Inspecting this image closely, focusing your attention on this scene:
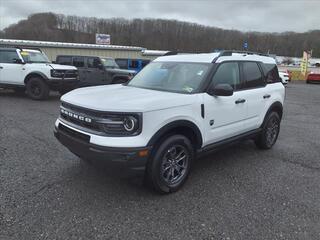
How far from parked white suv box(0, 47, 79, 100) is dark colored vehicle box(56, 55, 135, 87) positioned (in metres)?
2.20

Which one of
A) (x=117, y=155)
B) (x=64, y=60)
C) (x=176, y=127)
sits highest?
(x=64, y=60)

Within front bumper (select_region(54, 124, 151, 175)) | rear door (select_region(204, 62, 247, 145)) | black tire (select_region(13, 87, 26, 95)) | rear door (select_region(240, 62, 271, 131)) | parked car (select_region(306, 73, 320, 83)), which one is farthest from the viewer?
parked car (select_region(306, 73, 320, 83))

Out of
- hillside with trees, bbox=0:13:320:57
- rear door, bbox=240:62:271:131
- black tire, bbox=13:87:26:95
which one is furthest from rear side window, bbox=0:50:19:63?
hillside with trees, bbox=0:13:320:57

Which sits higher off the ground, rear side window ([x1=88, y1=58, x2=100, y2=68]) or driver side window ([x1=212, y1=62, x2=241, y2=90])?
rear side window ([x1=88, y1=58, x2=100, y2=68])

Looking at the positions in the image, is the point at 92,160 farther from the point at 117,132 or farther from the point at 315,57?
the point at 315,57

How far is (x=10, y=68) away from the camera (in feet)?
35.9

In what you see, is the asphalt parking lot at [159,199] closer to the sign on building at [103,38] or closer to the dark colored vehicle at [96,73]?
the dark colored vehicle at [96,73]

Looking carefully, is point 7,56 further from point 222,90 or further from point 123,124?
point 222,90

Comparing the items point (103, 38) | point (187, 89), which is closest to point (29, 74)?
point (187, 89)

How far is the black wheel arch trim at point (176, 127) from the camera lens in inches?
131

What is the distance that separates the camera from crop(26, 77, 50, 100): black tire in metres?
10.9

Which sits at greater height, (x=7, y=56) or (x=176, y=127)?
(x=7, y=56)

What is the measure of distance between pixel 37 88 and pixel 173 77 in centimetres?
827

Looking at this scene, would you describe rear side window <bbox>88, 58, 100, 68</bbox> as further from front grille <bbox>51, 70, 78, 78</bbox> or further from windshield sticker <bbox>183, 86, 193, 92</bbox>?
windshield sticker <bbox>183, 86, 193, 92</bbox>
